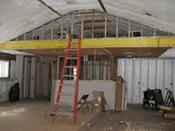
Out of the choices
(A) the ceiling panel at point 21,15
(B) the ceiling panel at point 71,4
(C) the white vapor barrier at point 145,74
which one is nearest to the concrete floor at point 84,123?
(A) the ceiling panel at point 21,15

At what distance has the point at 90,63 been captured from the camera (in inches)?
459

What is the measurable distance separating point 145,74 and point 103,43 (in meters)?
4.36

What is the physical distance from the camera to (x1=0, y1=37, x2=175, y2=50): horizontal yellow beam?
6156 millimetres

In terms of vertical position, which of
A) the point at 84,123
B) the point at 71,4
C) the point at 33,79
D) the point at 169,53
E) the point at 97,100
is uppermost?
the point at 71,4

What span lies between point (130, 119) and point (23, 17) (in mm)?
4409

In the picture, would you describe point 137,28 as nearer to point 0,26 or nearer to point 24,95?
point 0,26

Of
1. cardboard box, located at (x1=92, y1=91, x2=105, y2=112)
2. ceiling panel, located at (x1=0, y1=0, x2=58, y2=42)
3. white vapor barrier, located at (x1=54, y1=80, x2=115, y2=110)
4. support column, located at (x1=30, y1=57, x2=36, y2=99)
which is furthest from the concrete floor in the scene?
support column, located at (x1=30, y1=57, x2=36, y2=99)

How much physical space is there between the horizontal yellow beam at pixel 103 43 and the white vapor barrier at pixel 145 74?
4022 mm

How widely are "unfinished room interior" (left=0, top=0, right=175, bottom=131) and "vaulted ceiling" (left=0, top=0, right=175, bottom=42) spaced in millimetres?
22

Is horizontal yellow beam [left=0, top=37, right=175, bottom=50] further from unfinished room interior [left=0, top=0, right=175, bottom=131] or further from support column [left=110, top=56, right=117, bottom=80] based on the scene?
support column [left=110, top=56, right=117, bottom=80]

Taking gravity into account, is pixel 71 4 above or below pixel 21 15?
above

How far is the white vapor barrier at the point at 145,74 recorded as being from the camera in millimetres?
9914

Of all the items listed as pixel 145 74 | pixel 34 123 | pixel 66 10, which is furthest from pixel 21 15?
pixel 145 74

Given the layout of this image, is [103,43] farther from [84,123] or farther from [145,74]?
[145,74]
